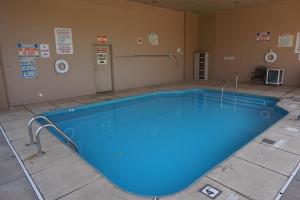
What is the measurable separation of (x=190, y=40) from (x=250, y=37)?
8.45ft

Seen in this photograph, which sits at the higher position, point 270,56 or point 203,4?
point 203,4

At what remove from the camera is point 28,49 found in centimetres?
525

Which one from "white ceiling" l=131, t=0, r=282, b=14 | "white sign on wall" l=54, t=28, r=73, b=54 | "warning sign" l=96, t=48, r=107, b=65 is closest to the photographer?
"white sign on wall" l=54, t=28, r=73, b=54

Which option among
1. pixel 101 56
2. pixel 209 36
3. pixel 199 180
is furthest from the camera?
pixel 209 36

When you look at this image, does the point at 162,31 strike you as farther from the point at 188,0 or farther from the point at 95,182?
the point at 95,182

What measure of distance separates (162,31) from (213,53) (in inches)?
110

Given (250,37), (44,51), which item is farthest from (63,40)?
(250,37)

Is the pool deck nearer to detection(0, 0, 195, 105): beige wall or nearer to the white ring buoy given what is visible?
detection(0, 0, 195, 105): beige wall

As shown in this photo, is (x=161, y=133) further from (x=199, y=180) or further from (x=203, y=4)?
(x=203, y=4)

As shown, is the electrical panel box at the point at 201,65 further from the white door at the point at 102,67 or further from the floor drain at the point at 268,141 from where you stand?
the floor drain at the point at 268,141

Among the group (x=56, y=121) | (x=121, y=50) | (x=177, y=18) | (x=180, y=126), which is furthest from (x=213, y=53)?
(x=56, y=121)

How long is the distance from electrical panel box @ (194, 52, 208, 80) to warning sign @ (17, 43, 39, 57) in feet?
22.9

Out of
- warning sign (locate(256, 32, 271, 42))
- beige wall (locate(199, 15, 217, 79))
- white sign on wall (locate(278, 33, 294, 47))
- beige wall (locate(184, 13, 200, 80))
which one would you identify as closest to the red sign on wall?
beige wall (locate(184, 13, 200, 80))

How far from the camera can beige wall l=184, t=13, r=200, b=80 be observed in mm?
9352
